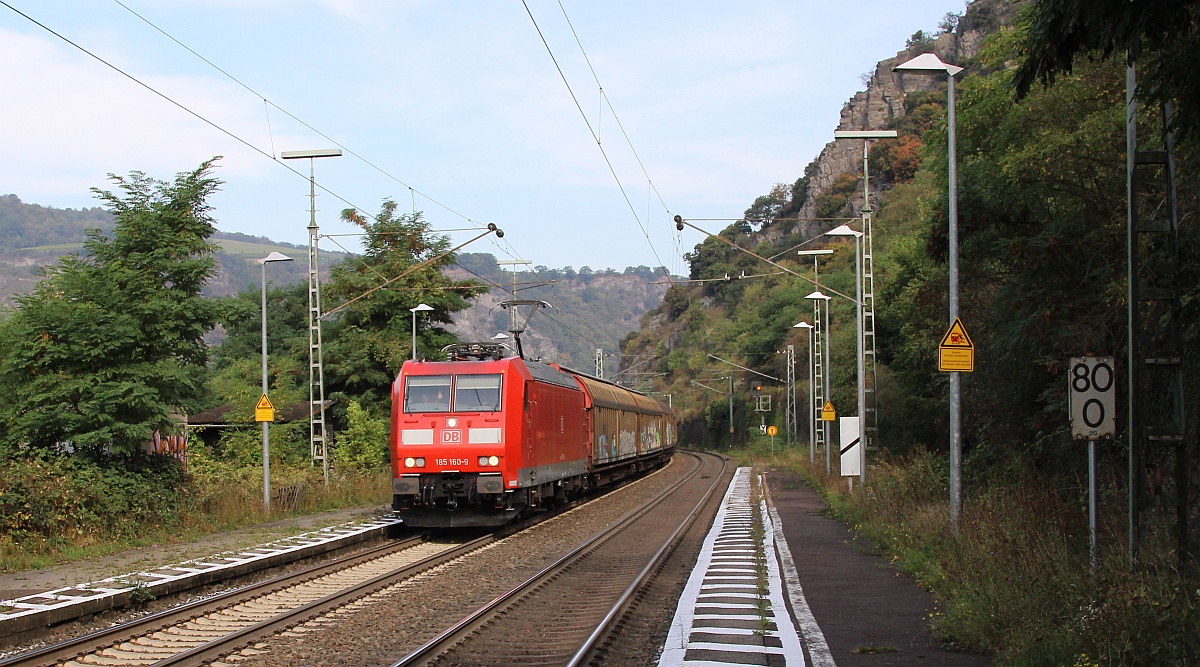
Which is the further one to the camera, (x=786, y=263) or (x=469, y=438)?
(x=786, y=263)

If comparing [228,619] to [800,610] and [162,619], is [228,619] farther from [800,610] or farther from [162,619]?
[800,610]

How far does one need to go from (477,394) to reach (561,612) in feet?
28.4

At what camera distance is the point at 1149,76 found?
7961 millimetres

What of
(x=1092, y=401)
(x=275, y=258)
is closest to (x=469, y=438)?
(x=275, y=258)

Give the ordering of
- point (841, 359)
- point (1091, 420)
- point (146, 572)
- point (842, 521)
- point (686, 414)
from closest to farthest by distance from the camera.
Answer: point (1091, 420) → point (146, 572) → point (842, 521) → point (841, 359) → point (686, 414)

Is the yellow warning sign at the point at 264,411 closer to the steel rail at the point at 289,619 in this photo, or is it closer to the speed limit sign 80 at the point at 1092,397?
the steel rail at the point at 289,619

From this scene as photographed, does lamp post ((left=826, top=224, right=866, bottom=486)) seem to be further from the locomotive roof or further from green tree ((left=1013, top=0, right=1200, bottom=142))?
green tree ((left=1013, top=0, right=1200, bottom=142))

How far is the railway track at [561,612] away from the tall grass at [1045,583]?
3388mm

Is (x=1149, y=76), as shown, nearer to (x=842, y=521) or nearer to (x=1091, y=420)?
(x=1091, y=420)

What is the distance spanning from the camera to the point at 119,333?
18500 mm

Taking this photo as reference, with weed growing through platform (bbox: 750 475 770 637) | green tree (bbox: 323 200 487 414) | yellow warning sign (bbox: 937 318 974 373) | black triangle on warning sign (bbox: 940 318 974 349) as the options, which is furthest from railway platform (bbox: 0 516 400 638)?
green tree (bbox: 323 200 487 414)

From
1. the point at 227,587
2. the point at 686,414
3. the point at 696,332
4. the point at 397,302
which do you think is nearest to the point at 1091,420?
the point at 227,587

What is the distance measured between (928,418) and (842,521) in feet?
38.8

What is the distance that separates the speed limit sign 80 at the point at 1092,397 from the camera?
1023 cm
